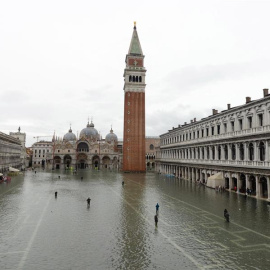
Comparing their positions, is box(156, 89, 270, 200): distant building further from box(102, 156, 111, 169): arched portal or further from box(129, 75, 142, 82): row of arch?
box(102, 156, 111, 169): arched portal

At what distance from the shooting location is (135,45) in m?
87.4

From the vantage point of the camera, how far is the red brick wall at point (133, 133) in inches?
3292

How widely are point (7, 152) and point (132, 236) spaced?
66.5m

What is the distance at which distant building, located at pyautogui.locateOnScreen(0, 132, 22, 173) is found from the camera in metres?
66.2

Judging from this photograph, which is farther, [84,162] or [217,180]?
[84,162]

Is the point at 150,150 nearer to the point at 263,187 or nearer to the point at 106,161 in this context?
the point at 106,161

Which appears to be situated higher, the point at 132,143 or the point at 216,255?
the point at 132,143

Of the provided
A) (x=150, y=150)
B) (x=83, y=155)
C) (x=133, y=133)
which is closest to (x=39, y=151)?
(x=83, y=155)

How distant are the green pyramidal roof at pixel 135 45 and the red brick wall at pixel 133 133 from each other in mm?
14322

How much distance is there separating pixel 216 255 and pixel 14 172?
6309 centimetres

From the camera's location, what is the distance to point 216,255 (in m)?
13.9

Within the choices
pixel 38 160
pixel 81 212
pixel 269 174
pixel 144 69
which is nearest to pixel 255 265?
pixel 81 212

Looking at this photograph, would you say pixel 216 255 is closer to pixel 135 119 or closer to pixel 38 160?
pixel 135 119

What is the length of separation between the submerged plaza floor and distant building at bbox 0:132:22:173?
42.5 m
